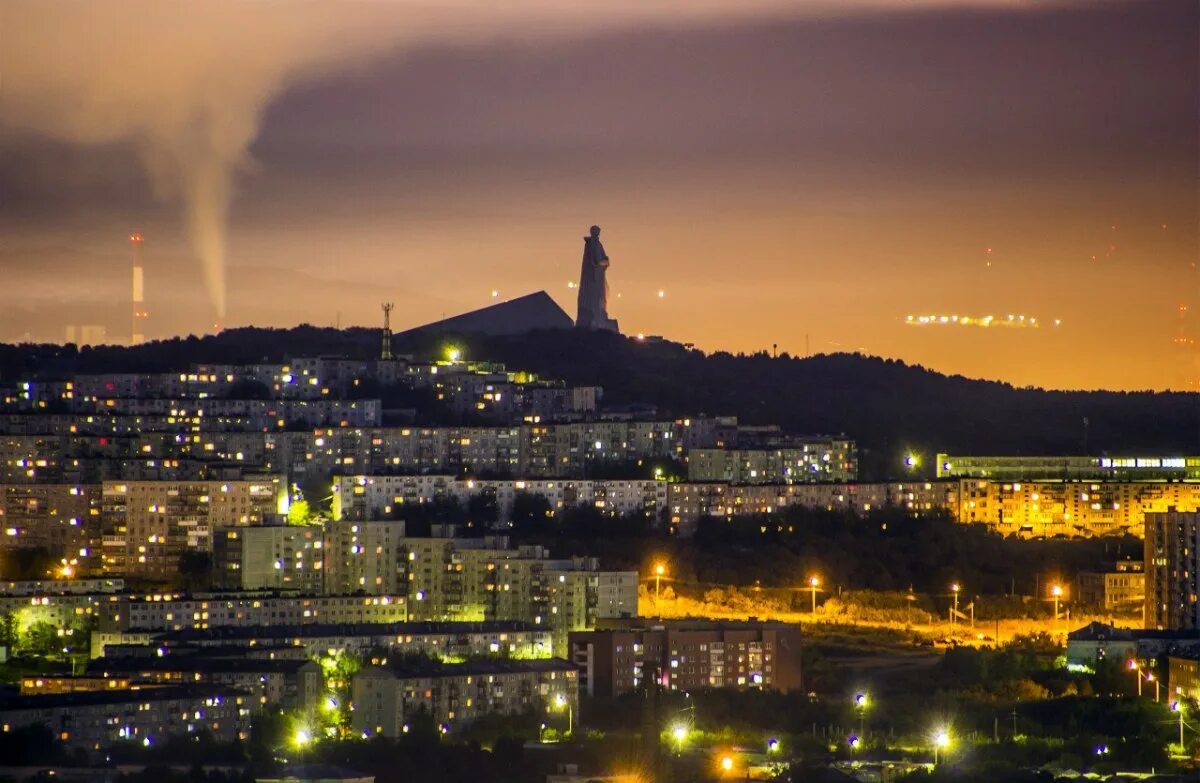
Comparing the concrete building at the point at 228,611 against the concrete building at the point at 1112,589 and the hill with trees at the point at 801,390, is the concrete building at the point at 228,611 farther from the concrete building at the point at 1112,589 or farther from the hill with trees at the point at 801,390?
the hill with trees at the point at 801,390

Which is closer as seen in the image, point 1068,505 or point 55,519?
point 55,519

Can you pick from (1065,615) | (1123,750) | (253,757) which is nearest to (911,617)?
(1065,615)

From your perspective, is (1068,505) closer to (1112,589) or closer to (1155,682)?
(1112,589)

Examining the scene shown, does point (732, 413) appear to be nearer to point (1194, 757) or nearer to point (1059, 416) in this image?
point (1059, 416)

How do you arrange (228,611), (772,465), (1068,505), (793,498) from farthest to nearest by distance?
(772,465), (1068,505), (793,498), (228,611)

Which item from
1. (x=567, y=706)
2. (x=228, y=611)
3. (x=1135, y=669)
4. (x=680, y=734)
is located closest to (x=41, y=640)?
(x=228, y=611)

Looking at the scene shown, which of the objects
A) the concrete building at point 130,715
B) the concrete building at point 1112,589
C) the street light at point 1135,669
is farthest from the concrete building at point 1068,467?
the concrete building at point 130,715
